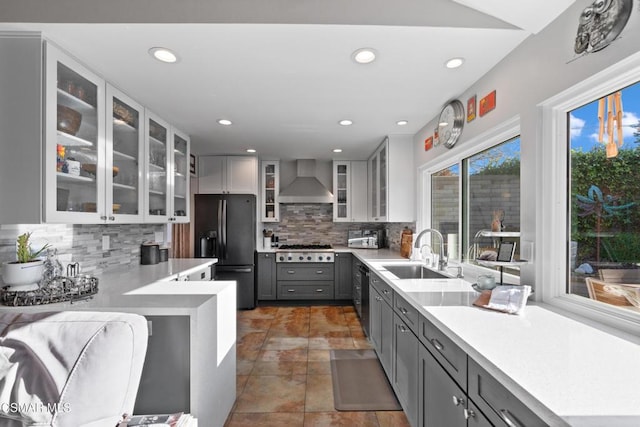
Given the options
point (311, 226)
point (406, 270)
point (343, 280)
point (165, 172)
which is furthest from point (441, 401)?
point (311, 226)

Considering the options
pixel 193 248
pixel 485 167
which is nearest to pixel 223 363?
pixel 485 167

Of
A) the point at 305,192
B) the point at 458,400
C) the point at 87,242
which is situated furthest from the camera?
the point at 305,192

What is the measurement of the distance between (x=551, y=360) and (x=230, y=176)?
4348 millimetres

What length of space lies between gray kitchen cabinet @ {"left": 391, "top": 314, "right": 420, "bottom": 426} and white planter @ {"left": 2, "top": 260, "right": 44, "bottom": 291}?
6.93 ft

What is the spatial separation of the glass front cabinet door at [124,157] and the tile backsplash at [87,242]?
1.07ft

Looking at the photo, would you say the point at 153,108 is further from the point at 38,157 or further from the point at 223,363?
the point at 223,363

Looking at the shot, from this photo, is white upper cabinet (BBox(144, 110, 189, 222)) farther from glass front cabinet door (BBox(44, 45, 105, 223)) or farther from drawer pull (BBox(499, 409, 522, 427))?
drawer pull (BBox(499, 409, 522, 427))

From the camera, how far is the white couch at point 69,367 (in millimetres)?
1000

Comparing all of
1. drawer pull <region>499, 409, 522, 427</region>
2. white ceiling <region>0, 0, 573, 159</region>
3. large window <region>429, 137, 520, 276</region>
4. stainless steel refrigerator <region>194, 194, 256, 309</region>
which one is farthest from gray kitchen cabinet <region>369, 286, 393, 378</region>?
stainless steel refrigerator <region>194, 194, 256, 309</region>

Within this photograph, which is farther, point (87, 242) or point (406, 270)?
point (406, 270)

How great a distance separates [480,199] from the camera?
2.46 meters

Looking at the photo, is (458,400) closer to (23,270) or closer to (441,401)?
(441,401)

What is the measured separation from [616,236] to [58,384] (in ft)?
7.18

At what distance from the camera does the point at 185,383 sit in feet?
5.05
